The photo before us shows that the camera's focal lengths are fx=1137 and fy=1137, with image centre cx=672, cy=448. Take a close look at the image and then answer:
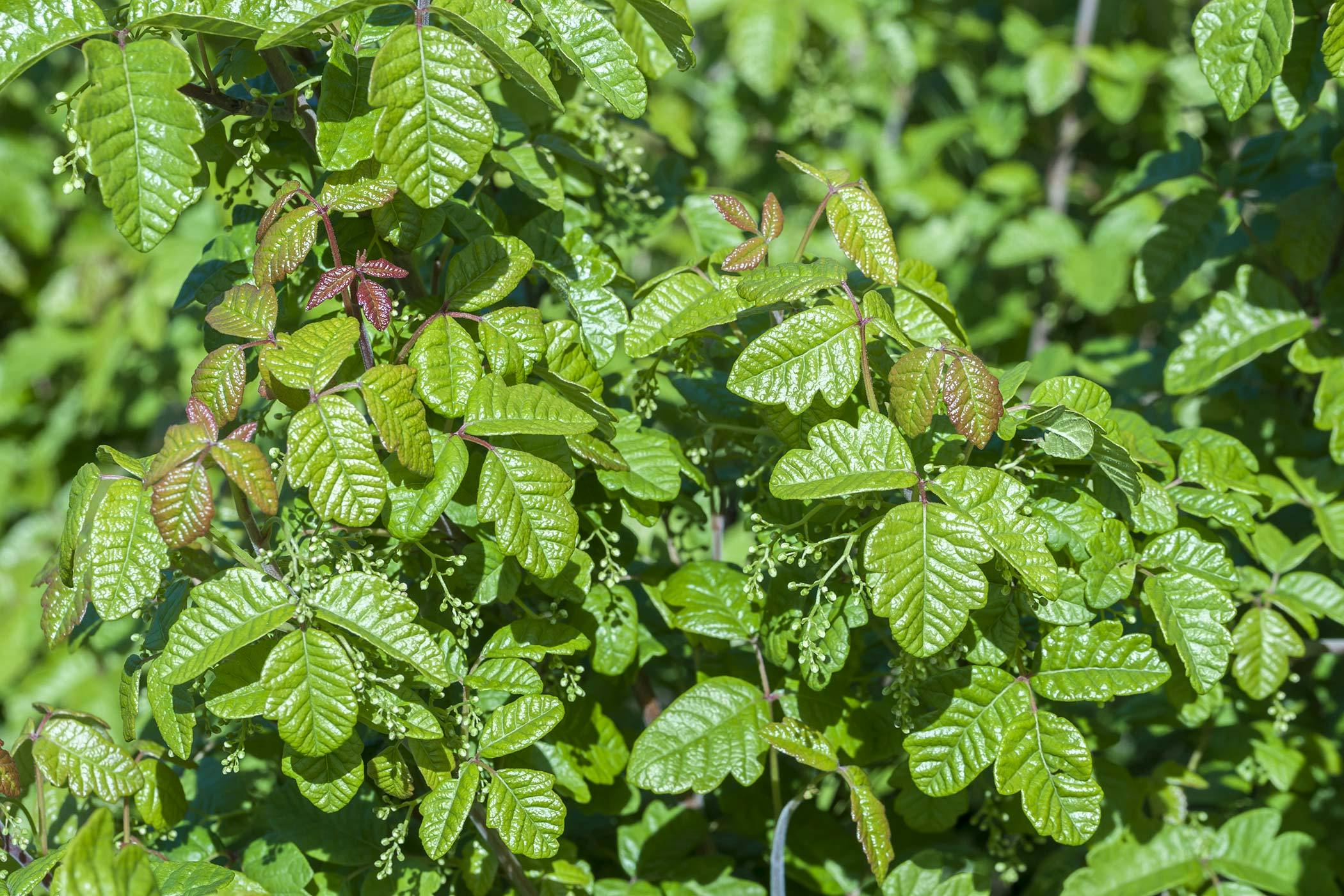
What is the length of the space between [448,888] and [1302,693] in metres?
1.30

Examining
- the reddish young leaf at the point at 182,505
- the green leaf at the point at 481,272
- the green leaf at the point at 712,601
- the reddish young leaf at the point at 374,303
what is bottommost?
the green leaf at the point at 712,601

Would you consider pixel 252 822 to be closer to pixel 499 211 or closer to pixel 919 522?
pixel 499 211

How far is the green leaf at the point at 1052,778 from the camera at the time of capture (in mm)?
1016

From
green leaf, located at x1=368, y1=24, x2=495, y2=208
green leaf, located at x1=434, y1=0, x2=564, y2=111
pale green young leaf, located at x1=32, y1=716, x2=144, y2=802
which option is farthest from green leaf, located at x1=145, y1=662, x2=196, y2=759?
green leaf, located at x1=434, y1=0, x2=564, y2=111

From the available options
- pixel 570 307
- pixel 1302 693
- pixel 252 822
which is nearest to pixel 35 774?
pixel 252 822

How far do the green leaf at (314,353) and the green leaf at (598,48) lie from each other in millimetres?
302

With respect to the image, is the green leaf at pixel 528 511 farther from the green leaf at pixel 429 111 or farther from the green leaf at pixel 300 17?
the green leaf at pixel 300 17

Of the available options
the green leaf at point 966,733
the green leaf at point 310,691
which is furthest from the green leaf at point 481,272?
the green leaf at point 966,733

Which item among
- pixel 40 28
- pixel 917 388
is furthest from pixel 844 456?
pixel 40 28

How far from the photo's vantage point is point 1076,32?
2.91 m

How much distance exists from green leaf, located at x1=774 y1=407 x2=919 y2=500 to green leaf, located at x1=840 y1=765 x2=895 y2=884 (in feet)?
0.97

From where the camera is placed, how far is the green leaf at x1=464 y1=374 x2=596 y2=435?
93cm

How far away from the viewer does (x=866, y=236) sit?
40.3 inches

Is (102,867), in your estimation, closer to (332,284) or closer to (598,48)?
(332,284)
